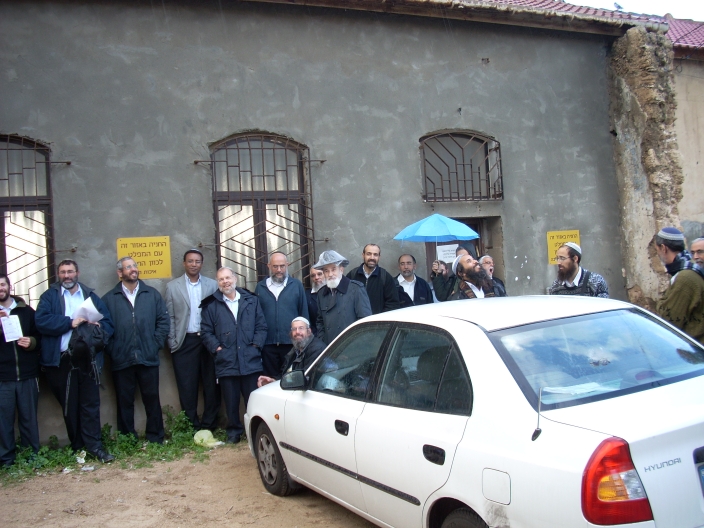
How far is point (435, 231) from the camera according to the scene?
7.53 m

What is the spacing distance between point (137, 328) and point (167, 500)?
2042 mm

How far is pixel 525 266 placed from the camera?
29.2 ft

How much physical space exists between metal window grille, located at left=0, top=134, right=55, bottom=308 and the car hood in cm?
613

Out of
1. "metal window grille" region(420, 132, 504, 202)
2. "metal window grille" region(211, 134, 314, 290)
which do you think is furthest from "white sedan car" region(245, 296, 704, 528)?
"metal window grille" region(420, 132, 504, 202)

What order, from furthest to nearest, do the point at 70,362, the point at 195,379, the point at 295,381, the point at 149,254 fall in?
the point at 149,254 < the point at 195,379 < the point at 70,362 < the point at 295,381

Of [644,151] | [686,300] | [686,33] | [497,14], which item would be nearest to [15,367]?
[686,300]

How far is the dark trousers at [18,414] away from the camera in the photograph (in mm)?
6059

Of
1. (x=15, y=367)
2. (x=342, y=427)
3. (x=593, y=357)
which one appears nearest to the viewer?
(x=593, y=357)

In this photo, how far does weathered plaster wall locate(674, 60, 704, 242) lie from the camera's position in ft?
38.1

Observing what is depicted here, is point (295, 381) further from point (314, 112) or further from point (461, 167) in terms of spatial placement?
point (461, 167)

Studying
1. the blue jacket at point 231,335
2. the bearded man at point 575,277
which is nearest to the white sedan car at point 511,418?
the bearded man at point 575,277

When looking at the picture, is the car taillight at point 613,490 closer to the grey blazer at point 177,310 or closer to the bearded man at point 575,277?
the bearded man at point 575,277

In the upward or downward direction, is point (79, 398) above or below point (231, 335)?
below

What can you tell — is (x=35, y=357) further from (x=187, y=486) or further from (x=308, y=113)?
(x=308, y=113)
